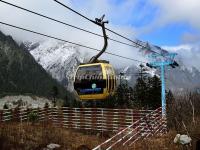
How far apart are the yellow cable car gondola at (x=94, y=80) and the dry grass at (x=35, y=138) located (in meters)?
3.89

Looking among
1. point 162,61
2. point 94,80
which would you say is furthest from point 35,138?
point 162,61

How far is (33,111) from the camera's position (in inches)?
1709

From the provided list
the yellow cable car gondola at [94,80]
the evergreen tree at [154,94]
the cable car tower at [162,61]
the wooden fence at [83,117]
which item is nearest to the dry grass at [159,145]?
the yellow cable car gondola at [94,80]

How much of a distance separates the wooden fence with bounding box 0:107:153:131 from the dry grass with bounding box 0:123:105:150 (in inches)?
117

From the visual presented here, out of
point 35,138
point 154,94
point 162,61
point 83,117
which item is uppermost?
point 162,61

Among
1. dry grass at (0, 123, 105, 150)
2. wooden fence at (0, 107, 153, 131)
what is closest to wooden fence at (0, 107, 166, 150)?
wooden fence at (0, 107, 153, 131)

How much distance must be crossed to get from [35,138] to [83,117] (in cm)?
1075

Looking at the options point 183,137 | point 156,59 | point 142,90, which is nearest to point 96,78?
point 183,137

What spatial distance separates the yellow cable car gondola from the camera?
94.2 feet

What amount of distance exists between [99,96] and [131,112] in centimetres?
934

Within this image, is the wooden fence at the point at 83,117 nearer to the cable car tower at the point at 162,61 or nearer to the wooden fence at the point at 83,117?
the wooden fence at the point at 83,117

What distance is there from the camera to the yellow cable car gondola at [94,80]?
28.7 metres

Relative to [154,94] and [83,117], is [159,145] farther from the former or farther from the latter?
[154,94]

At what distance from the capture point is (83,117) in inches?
1709
